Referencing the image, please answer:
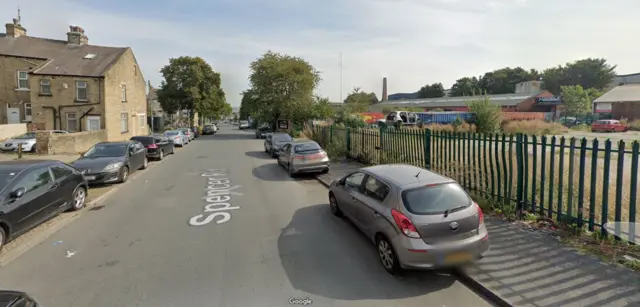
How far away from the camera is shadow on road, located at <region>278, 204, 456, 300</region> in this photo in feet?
13.5

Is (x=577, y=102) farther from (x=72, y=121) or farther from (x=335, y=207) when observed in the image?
(x=72, y=121)

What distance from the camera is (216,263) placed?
15.9 ft

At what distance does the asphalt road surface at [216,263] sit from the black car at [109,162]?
9.08 feet

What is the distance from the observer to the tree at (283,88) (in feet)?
117

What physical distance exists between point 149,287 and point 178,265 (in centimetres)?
63

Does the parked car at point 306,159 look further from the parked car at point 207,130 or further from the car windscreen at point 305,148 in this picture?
the parked car at point 207,130

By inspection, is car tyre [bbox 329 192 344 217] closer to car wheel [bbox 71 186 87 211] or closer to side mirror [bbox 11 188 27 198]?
side mirror [bbox 11 188 27 198]

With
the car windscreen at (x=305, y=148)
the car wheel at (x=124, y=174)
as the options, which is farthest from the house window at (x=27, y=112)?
the car windscreen at (x=305, y=148)

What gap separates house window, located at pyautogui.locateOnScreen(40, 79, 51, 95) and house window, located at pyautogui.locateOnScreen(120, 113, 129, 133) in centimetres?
512

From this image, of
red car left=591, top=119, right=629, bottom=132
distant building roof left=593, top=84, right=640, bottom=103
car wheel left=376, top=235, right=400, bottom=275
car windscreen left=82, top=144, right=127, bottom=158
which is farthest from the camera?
distant building roof left=593, top=84, right=640, bottom=103

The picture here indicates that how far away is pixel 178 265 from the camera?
15.6 ft

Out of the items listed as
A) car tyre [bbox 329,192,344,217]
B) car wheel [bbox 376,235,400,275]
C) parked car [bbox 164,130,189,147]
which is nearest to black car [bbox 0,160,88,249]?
car tyre [bbox 329,192,344,217]

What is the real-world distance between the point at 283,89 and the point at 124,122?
1579 centimetres

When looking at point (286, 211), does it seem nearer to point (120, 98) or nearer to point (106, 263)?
point (106, 263)
